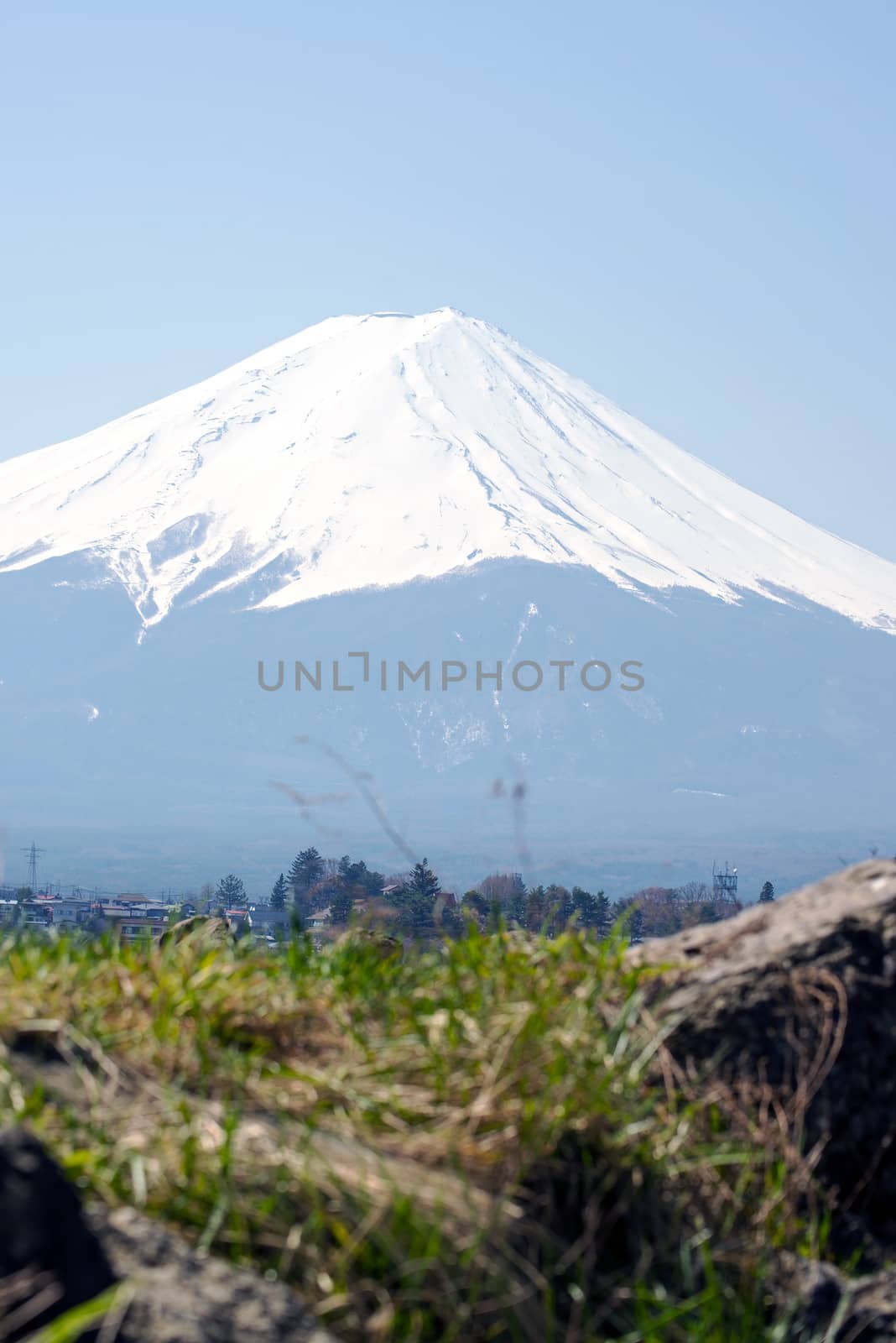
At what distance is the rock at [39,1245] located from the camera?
2289 mm

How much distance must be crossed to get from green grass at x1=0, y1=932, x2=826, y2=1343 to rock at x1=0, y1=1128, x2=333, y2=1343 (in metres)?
0.18

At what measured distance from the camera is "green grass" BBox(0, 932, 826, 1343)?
2.86 metres

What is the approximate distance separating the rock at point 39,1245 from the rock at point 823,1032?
1788mm

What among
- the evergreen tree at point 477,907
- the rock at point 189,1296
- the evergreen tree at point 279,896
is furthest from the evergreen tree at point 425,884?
the rock at point 189,1296

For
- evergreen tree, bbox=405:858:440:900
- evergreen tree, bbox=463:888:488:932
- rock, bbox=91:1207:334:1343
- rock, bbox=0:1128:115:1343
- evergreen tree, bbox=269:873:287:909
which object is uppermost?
evergreen tree, bbox=405:858:440:900

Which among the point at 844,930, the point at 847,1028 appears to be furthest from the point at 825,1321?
the point at 844,930

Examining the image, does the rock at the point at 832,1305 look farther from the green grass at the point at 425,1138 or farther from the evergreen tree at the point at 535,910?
the evergreen tree at the point at 535,910

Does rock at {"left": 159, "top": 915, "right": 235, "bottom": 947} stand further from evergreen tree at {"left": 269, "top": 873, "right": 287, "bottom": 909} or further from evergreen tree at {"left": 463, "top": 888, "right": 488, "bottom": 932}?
evergreen tree at {"left": 269, "top": 873, "right": 287, "bottom": 909}

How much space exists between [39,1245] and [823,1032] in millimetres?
2165

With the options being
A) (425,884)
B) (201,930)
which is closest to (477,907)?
(425,884)

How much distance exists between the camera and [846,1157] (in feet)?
12.7

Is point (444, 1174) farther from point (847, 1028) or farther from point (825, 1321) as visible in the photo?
point (847, 1028)

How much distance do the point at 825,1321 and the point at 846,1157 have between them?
0.52 meters

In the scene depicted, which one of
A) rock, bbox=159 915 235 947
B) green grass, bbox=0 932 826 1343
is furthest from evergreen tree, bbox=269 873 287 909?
green grass, bbox=0 932 826 1343
